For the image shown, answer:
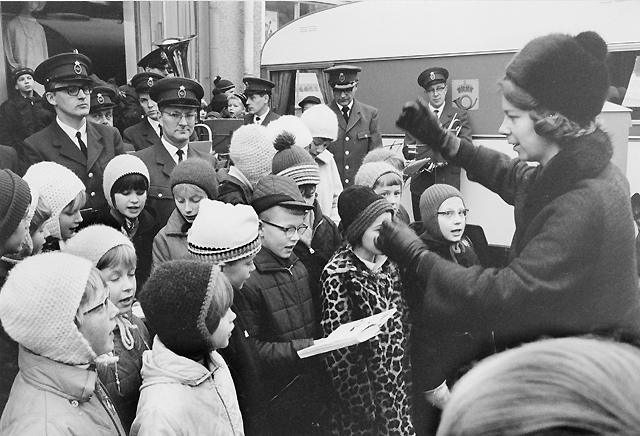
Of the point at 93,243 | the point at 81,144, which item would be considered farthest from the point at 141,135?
the point at 93,243

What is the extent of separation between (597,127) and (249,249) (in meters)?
1.07

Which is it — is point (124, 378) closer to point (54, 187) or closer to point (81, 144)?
point (54, 187)

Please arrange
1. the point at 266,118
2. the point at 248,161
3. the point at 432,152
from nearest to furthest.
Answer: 1. the point at 432,152
2. the point at 248,161
3. the point at 266,118

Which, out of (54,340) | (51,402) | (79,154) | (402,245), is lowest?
(51,402)

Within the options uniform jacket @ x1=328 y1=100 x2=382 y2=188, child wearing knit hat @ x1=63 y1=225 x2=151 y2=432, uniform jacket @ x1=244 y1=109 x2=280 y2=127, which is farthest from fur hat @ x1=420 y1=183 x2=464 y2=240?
uniform jacket @ x1=244 y1=109 x2=280 y2=127

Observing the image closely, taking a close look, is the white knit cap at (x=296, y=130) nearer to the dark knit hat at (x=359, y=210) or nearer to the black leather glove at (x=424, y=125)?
the dark knit hat at (x=359, y=210)

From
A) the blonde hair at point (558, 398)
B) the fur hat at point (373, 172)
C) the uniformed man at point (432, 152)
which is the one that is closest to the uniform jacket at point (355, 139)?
the fur hat at point (373, 172)

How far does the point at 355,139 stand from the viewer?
295cm

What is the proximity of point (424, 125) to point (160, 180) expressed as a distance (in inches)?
48.0

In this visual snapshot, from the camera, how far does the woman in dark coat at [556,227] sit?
1.62 m

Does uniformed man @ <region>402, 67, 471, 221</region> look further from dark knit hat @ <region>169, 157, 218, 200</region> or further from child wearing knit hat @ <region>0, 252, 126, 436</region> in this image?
child wearing knit hat @ <region>0, 252, 126, 436</region>

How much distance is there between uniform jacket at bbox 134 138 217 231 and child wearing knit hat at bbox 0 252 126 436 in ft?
3.49

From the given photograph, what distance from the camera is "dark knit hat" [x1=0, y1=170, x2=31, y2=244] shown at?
175cm

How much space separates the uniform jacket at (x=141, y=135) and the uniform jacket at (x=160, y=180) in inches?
19.3
